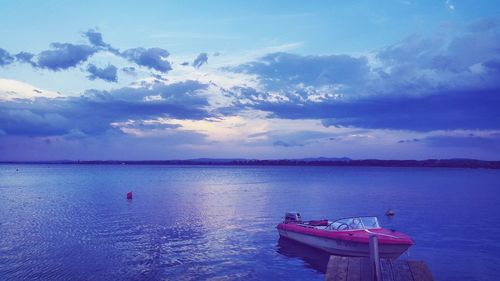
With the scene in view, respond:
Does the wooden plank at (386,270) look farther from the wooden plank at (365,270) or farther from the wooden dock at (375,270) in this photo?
the wooden plank at (365,270)

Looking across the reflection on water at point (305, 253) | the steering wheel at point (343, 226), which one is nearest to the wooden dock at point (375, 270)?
the reflection on water at point (305, 253)

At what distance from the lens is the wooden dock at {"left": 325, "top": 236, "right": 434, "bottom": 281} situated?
34.1 feet

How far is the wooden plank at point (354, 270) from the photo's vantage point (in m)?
10.6

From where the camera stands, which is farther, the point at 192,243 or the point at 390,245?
the point at 192,243

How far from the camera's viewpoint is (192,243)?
29.7 m

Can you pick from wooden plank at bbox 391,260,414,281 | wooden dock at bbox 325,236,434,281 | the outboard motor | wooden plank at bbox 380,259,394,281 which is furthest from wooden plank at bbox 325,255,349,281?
the outboard motor

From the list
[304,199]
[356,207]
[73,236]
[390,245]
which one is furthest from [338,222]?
[304,199]

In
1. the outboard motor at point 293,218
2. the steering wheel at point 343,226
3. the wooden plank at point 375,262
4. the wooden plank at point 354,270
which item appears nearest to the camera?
the wooden plank at point 375,262

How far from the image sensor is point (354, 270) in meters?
11.2

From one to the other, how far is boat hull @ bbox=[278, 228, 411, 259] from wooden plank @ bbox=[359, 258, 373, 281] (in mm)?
11627

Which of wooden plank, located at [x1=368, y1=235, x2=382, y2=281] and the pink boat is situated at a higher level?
wooden plank, located at [x1=368, y1=235, x2=382, y2=281]

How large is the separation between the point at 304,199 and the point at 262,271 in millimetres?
40768

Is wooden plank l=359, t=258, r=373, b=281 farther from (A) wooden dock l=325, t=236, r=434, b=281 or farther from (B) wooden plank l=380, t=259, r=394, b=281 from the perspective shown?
(B) wooden plank l=380, t=259, r=394, b=281

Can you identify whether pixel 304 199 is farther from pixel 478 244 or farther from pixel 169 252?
pixel 169 252
